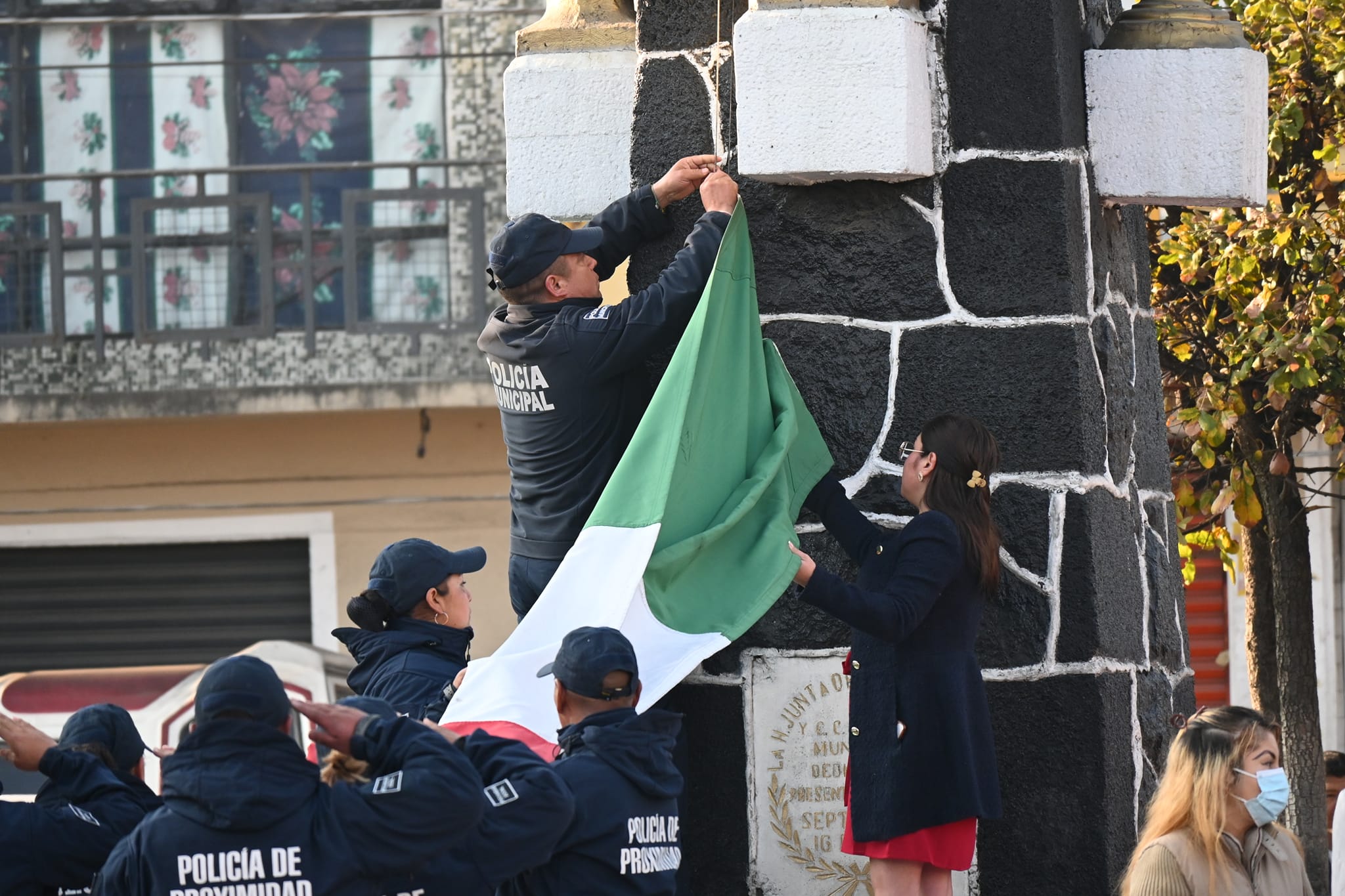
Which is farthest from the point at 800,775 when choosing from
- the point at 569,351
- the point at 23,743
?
the point at 23,743

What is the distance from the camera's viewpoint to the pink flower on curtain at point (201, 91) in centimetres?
1501

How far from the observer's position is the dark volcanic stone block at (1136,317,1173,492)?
5832mm

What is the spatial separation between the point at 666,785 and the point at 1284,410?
619 centimetres

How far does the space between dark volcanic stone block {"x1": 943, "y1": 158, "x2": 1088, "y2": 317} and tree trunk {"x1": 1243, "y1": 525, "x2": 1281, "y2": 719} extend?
5384 mm

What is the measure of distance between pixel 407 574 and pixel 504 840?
5.08 ft

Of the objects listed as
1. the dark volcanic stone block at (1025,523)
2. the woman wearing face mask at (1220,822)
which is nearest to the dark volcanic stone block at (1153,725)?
the woman wearing face mask at (1220,822)

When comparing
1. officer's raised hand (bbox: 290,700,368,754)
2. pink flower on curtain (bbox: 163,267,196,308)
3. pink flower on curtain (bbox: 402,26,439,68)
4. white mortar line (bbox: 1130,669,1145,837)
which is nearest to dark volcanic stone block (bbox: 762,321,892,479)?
white mortar line (bbox: 1130,669,1145,837)

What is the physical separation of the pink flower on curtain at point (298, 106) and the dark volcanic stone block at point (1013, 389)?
33.8 ft

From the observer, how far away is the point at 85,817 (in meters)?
4.41

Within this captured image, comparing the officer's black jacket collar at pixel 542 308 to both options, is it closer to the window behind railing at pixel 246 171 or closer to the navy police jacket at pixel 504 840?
the navy police jacket at pixel 504 840

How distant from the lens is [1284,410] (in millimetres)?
9773

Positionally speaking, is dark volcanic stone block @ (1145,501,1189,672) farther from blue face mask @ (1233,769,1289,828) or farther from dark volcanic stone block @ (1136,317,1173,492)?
blue face mask @ (1233,769,1289,828)

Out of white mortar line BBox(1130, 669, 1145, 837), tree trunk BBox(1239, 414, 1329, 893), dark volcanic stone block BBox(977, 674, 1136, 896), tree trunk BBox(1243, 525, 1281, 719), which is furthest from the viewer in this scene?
tree trunk BBox(1243, 525, 1281, 719)

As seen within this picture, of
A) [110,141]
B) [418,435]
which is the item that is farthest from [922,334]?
[110,141]
